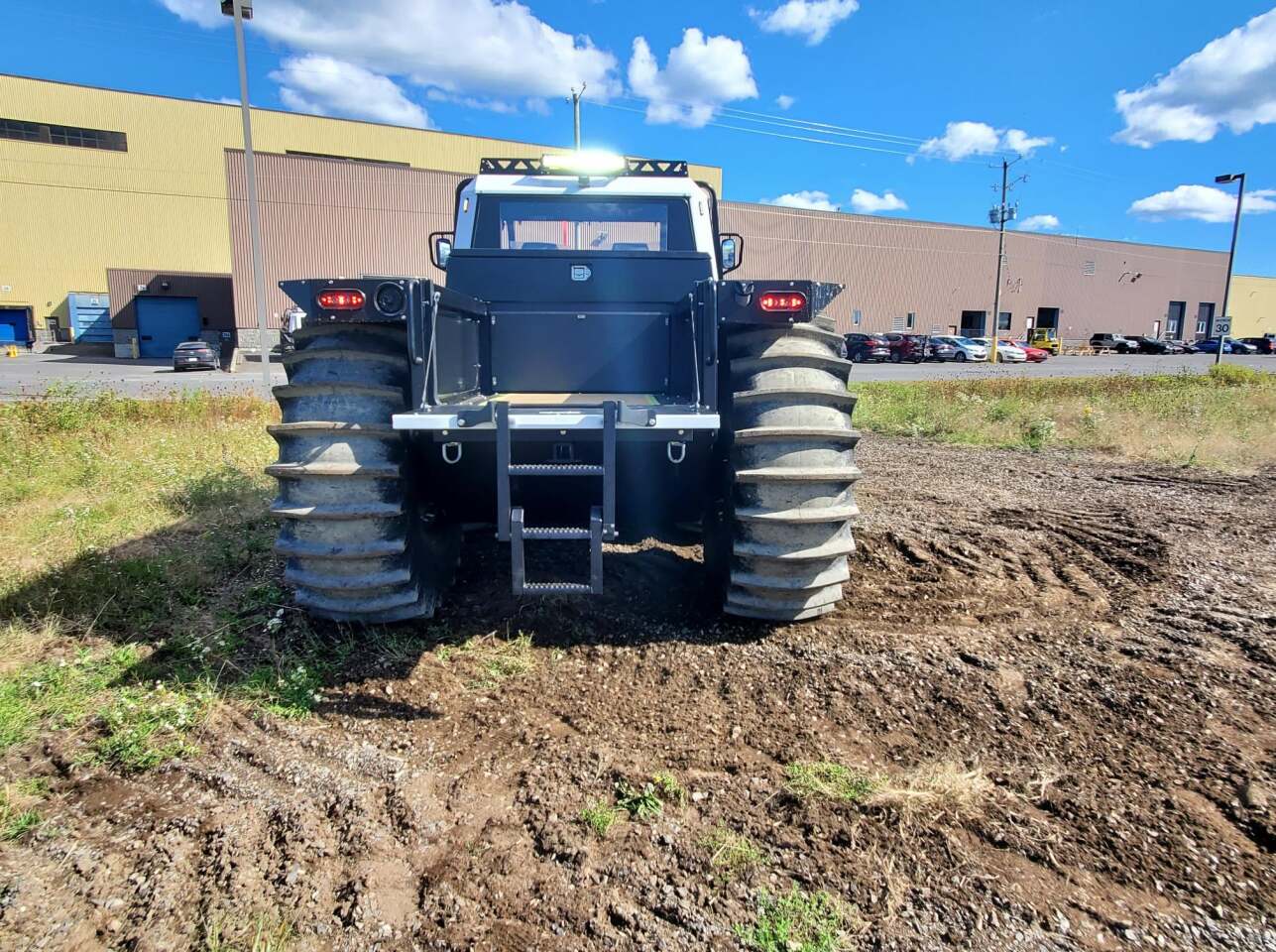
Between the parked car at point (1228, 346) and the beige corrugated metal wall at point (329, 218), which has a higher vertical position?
the beige corrugated metal wall at point (329, 218)

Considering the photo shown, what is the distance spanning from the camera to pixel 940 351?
42875 millimetres

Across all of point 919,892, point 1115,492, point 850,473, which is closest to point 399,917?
point 919,892

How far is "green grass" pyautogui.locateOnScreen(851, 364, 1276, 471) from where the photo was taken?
10320mm

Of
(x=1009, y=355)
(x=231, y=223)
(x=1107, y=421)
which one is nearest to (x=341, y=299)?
(x=1107, y=421)

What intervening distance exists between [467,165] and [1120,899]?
1970 inches

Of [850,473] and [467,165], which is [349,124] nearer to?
[467,165]

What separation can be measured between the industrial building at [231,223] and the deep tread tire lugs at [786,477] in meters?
30.9

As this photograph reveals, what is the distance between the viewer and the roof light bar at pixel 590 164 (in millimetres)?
5406

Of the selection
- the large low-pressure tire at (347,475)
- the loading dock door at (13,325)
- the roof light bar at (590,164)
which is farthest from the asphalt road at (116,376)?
the large low-pressure tire at (347,475)

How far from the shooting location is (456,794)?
102 inches

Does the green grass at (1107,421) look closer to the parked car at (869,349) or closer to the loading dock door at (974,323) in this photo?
the parked car at (869,349)

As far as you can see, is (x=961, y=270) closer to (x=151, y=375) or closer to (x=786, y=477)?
(x=151, y=375)

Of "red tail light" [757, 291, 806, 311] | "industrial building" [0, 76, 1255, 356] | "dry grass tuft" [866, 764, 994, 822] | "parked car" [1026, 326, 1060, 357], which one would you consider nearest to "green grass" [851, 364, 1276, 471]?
"red tail light" [757, 291, 806, 311]

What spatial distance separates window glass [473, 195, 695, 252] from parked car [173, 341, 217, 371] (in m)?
28.8
